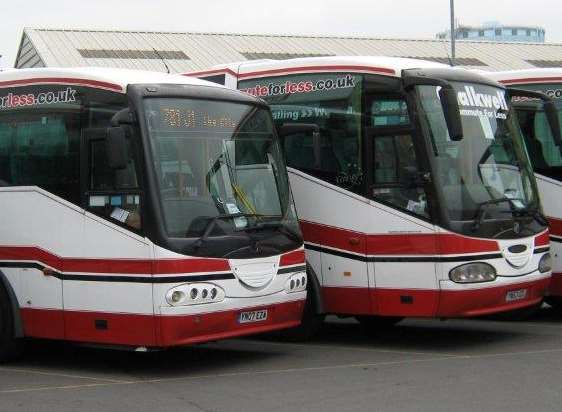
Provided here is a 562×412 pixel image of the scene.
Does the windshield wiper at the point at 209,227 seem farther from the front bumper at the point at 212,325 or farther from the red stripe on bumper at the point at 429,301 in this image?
the red stripe on bumper at the point at 429,301

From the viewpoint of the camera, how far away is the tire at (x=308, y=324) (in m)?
12.1

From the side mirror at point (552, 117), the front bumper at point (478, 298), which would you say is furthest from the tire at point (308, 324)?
the side mirror at point (552, 117)

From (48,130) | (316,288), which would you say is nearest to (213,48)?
(316,288)

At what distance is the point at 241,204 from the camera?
1034 centimetres

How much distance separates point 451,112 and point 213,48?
2531 cm

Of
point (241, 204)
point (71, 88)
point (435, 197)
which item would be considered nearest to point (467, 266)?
point (435, 197)

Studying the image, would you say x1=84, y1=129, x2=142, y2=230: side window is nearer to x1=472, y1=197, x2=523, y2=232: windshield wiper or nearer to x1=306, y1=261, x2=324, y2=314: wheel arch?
x1=306, y1=261, x2=324, y2=314: wheel arch

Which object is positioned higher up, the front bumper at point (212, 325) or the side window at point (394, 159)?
Result: the side window at point (394, 159)

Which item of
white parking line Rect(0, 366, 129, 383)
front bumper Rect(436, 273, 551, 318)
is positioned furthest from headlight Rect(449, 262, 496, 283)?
white parking line Rect(0, 366, 129, 383)

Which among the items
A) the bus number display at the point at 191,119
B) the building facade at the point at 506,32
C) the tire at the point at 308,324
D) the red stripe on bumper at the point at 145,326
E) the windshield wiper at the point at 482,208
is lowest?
the tire at the point at 308,324

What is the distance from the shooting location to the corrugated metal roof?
31953 millimetres

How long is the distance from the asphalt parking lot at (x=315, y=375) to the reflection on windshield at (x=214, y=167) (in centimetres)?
150

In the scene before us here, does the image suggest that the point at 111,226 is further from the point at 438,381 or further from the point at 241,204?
the point at 438,381

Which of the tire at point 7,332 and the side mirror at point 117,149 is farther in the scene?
the tire at point 7,332
